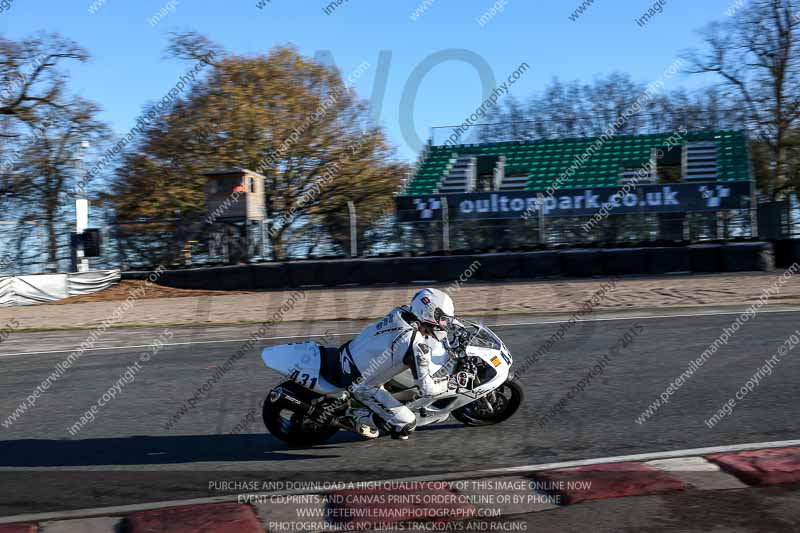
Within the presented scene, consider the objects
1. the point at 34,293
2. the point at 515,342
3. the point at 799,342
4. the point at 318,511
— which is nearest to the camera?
the point at 318,511

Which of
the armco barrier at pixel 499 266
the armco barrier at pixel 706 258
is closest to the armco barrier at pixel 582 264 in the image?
the armco barrier at pixel 499 266

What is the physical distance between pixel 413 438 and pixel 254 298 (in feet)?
49.1

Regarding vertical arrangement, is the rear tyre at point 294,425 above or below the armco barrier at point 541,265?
below

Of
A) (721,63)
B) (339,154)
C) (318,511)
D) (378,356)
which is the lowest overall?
(318,511)

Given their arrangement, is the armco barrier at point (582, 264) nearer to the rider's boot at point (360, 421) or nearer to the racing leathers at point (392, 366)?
the racing leathers at point (392, 366)

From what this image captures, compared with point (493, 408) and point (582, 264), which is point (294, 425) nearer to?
point (493, 408)

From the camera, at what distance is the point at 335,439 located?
735cm

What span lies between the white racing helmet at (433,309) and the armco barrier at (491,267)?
15849mm

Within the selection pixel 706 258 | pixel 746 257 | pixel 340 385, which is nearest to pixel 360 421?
pixel 340 385

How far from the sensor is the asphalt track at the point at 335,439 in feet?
20.8

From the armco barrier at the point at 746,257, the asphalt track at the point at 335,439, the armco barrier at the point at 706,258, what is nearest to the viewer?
the asphalt track at the point at 335,439

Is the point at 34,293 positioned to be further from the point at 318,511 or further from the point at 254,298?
the point at 318,511

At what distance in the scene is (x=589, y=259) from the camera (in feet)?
72.6

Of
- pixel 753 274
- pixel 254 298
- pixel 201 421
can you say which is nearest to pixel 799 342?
pixel 201 421
